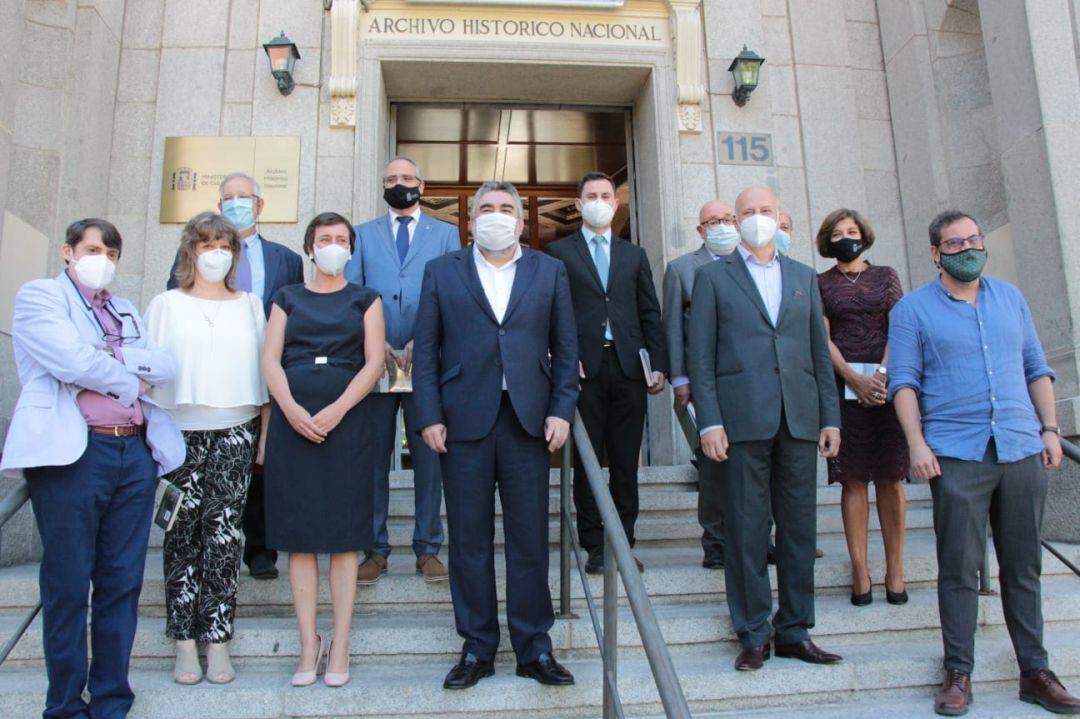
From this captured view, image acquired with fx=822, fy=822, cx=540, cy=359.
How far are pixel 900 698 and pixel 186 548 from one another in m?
2.95

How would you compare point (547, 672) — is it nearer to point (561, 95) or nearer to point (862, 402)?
point (862, 402)

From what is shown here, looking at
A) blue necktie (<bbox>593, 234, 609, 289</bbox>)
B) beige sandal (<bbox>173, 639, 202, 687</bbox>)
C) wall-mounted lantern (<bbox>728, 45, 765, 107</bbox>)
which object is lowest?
beige sandal (<bbox>173, 639, 202, 687</bbox>)

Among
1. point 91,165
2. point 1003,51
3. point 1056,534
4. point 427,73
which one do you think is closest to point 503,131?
point 427,73

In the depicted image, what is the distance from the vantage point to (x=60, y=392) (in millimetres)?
2992

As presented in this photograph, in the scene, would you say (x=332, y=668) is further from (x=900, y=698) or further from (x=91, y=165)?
(x=91, y=165)

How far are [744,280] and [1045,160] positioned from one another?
9.80 feet

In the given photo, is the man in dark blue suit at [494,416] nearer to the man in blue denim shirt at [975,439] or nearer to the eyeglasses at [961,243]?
the man in blue denim shirt at [975,439]

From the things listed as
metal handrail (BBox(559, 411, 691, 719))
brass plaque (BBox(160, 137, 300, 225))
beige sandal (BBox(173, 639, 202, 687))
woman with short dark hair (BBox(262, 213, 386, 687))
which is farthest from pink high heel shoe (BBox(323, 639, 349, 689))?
brass plaque (BBox(160, 137, 300, 225))

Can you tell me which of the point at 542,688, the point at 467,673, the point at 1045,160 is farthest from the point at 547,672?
the point at 1045,160

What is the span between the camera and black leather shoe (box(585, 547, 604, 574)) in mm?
3980

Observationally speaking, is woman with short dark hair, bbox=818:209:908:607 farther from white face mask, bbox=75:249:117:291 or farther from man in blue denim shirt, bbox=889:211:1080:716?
white face mask, bbox=75:249:117:291

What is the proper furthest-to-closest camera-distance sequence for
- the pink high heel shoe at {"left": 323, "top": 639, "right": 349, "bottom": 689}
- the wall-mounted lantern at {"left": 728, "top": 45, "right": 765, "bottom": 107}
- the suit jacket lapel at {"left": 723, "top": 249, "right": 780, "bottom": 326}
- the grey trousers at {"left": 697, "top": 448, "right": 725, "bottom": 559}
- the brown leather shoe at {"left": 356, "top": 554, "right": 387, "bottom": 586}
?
the wall-mounted lantern at {"left": 728, "top": 45, "right": 765, "bottom": 107}, the grey trousers at {"left": 697, "top": 448, "right": 725, "bottom": 559}, the brown leather shoe at {"left": 356, "top": 554, "right": 387, "bottom": 586}, the suit jacket lapel at {"left": 723, "top": 249, "right": 780, "bottom": 326}, the pink high heel shoe at {"left": 323, "top": 639, "right": 349, "bottom": 689}

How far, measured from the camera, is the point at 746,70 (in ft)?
22.4

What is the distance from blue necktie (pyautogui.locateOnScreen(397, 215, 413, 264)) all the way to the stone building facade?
2.20 metres
